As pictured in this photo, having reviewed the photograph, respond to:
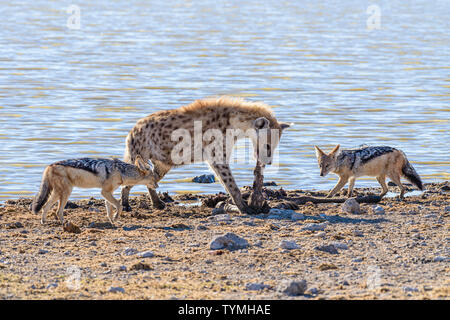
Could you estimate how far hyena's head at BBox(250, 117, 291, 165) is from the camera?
41.8ft

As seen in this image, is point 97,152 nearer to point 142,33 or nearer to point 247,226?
point 247,226

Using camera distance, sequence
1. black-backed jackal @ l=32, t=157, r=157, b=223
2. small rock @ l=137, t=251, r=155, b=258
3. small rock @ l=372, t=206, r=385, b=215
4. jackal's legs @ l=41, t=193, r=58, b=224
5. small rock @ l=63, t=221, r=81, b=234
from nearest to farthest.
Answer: small rock @ l=137, t=251, r=155, b=258 < small rock @ l=63, t=221, r=81, b=234 < black-backed jackal @ l=32, t=157, r=157, b=223 < jackal's legs @ l=41, t=193, r=58, b=224 < small rock @ l=372, t=206, r=385, b=215

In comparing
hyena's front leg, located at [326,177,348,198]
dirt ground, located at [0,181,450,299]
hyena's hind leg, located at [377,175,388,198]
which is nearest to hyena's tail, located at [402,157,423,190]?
hyena's hind leg, located at [377,175,388,198]

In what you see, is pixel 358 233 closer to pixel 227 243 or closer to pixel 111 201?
pixel 227 243

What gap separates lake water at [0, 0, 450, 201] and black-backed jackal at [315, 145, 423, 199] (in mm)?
1685

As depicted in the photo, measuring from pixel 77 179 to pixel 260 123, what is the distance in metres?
2.69

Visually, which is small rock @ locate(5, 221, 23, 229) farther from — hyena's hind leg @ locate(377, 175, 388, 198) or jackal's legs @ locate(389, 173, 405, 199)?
jackal's legs @ locate(389, 173, 405, 199)

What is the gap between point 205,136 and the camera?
12617mm

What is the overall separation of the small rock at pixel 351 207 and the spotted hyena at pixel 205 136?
121cm

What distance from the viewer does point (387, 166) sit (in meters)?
13.2

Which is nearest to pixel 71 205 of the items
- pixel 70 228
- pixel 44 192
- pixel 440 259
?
pixel 44 192

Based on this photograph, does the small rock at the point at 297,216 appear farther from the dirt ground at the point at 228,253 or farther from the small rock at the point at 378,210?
the small rock at the point at 378,210
